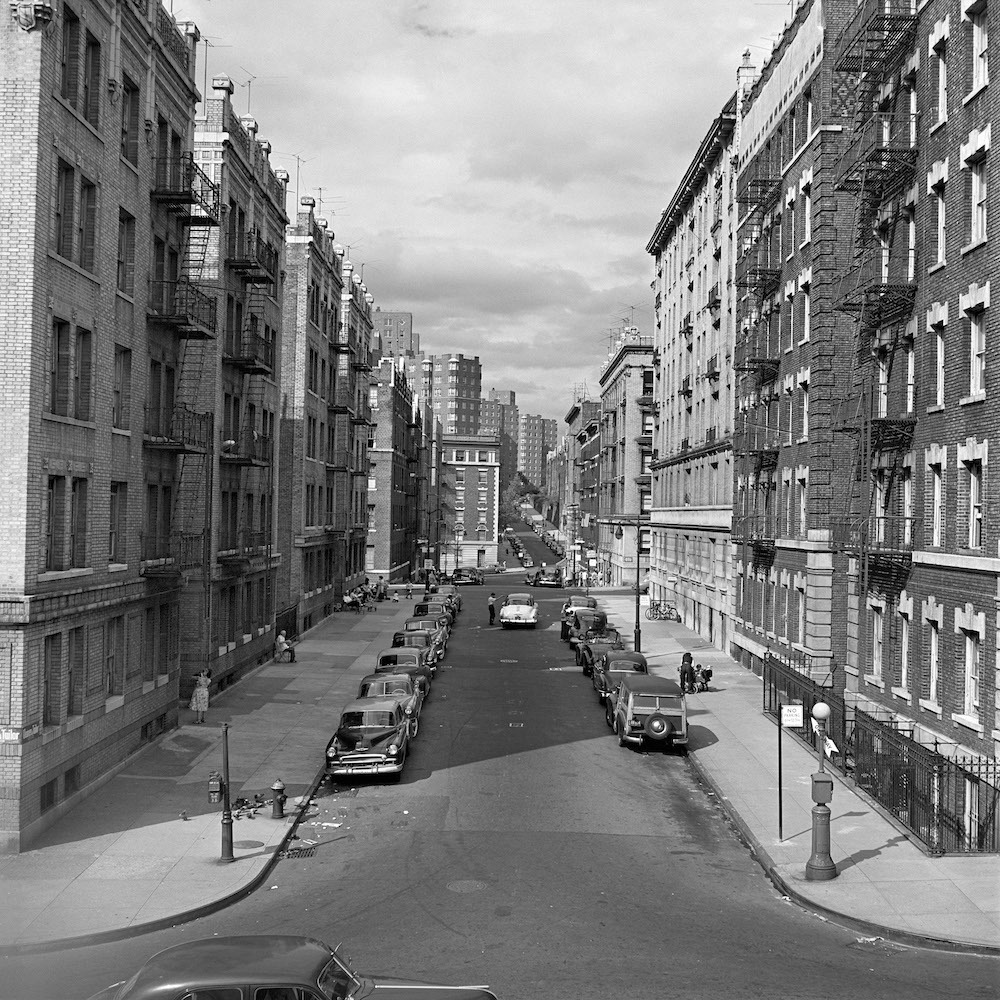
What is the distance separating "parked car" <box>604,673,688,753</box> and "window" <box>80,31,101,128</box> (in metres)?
19.4

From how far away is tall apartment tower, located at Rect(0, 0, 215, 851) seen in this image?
65.9ft

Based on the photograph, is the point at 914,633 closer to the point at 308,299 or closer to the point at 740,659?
the point at 740,659

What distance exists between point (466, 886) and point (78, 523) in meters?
11.1

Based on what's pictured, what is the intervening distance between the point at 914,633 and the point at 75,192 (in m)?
21.3

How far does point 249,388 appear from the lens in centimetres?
4006

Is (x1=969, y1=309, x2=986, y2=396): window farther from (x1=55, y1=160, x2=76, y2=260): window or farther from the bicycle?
the bicycle

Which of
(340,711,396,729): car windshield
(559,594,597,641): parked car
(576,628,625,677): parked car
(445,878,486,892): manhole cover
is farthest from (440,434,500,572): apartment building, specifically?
(445,878,486,892): manhole cover

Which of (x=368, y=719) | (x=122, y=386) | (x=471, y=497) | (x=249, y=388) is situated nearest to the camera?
(x=122, y=386)

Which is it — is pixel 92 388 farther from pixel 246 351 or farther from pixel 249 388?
pixel 249 388

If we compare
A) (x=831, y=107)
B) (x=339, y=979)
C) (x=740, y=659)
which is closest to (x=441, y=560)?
(x=740, y=659)

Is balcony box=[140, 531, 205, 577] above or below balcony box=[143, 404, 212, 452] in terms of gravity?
below

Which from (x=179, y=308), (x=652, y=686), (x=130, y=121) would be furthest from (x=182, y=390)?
(x=652, y=686)

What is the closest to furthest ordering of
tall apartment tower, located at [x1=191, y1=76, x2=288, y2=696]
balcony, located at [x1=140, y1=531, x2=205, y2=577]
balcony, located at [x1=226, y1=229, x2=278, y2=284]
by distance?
balcony, located at [x1=140, y1=531, x2=205, y2=577] → tall apartment tower, located at [x1=191, y1=76, x2=288, y2=696] → balcony, located at [x1=226, y1=229, x2=278, y2=284]

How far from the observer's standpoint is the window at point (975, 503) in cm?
2336
